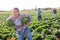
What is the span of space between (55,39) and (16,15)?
3.25 meters

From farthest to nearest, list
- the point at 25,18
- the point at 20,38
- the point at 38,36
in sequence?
the point at 38,36 < the point at 20,38 < the point at 25,18

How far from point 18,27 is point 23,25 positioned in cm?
16

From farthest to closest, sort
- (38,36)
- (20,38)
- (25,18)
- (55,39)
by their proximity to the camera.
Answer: (38,36) < (55,39) < (20,38) < (25,18)

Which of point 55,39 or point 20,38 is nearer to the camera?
point 20,38

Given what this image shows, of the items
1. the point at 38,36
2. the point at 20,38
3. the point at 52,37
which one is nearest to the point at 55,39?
the point at 52,37

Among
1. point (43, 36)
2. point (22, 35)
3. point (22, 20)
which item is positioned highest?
point (22, 20)

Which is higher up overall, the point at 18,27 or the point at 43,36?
the point at 18,27

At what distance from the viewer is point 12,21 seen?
22.9 feet

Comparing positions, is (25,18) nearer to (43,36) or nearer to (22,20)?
(22,20)

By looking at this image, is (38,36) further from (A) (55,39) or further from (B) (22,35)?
(B) (22,35)

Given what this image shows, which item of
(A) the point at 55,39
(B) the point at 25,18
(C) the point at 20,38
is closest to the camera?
(B) the point at 25,18

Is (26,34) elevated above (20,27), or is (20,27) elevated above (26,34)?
(20,27)

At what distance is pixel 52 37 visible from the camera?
388 inches

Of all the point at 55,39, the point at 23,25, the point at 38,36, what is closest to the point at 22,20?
the point at 23,25
